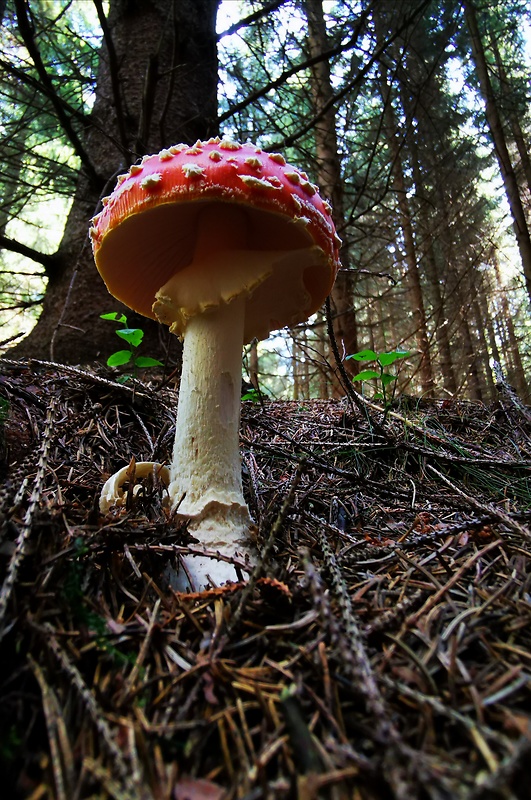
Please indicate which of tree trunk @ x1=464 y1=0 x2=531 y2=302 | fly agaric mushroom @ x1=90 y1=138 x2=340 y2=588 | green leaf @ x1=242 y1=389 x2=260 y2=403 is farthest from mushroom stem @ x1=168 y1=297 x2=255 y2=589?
tree trunk @ x1=464 y1=0 x2=531 y2=302

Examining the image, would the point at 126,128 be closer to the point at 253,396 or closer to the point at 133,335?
the point at 133,335

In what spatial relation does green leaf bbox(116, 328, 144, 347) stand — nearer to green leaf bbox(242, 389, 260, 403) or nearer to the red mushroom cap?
the red mushroom cap

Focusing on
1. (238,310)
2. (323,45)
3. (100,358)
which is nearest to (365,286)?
(323,45)

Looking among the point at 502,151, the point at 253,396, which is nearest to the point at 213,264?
the point at 253,396

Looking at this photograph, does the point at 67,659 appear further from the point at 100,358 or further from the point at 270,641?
the point at 100,358

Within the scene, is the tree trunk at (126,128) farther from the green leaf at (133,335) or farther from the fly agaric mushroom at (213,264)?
the fly agaric mushroom at (213,264)
